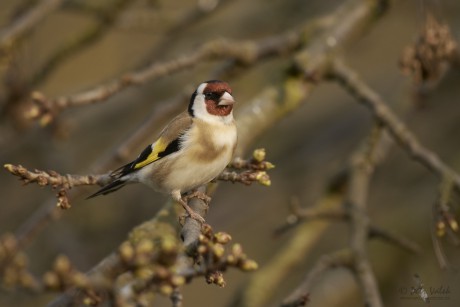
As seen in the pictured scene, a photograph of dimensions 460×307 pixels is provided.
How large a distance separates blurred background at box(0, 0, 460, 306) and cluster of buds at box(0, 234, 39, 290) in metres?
3.41

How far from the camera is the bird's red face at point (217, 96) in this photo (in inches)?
151

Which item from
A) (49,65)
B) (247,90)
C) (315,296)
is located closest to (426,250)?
→ (315,296)

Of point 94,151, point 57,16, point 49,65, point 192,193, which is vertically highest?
point 57,16

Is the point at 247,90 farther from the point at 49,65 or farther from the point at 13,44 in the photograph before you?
the point at 13,44

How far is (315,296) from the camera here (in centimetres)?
500

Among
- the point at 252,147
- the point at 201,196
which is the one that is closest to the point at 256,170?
the point at 201,196

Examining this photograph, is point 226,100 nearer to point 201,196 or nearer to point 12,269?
point 201,196

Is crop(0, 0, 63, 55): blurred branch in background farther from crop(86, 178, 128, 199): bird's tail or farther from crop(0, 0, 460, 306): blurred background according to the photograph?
crop(86, 178, 128, 199): bird's tail

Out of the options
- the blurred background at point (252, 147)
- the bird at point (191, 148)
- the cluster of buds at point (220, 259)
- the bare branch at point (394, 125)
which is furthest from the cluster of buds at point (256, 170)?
the blurred background at point (252, 147)

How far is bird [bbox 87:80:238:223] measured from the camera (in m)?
3.65

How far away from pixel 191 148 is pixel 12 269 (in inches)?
83.7

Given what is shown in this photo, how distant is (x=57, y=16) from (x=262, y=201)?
4.77 meters

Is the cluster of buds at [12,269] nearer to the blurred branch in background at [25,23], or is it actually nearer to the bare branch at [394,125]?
the bare branch at [394,125]

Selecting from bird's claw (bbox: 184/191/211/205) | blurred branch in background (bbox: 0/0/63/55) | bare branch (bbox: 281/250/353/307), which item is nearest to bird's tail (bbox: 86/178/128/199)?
bird's claw (bbox: 184/191/211/205)
